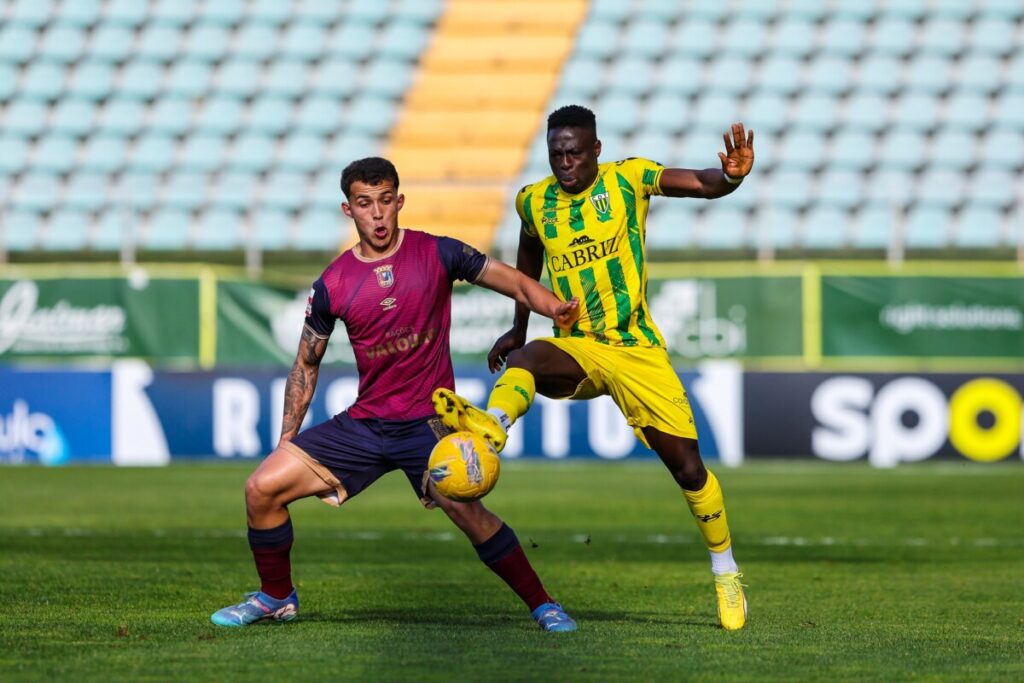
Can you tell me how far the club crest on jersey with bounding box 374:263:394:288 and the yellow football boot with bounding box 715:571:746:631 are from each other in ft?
5.92

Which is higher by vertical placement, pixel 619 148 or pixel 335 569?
pixel 619 148

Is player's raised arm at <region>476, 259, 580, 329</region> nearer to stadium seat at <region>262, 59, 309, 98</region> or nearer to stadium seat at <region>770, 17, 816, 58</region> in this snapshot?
stadium seat at <region>770, 17, 816, 58</region>

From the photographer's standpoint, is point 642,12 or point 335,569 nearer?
point 335,569

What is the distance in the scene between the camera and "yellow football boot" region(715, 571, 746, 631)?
6613 mm

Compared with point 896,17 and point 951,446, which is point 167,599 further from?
point 896,17

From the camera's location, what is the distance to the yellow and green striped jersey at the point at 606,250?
689 centimetres

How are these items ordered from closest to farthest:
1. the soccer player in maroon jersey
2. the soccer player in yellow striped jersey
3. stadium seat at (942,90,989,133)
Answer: the soccer player in maroon jersey → the soccer player in yellow striped jersey → stadium seat at (942,90,989,133)

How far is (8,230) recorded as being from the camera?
2155cm

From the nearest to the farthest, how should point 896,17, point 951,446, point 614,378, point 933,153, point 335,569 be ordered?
point 614,378, point 335,569, point 951,446, point 933,153, point 896,17

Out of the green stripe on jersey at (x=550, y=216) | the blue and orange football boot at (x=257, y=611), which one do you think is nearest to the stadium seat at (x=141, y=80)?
the green stripe on jersey at (x=550, y=216)

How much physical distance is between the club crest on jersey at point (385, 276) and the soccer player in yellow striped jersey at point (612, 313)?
60 cm

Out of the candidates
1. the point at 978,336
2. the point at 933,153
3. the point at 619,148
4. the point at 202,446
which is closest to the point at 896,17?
the point at 933,153

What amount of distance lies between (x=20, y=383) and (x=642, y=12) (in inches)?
476

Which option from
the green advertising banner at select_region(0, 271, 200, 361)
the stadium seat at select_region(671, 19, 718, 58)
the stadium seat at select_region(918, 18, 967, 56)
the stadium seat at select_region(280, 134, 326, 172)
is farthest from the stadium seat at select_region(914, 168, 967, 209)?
the stadium seat at select_region(280, 134, 326, 172)
